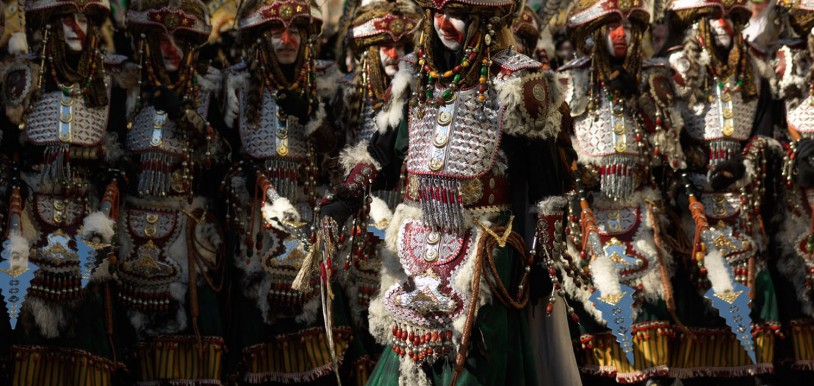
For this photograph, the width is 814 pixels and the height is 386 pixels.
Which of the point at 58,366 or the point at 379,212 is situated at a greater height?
the point at 379,212

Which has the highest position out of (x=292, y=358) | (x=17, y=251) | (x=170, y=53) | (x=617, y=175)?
(x=170, y=53)

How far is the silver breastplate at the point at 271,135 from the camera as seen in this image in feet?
27.9

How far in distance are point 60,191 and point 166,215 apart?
0.71 meters

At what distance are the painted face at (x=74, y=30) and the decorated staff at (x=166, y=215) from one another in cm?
43

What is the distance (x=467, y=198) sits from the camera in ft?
20.2

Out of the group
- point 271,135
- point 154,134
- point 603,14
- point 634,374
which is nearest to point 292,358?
point 271,135

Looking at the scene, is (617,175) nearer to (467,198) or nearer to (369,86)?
(369,86)

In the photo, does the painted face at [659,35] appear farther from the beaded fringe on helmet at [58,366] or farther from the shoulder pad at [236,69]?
the beaded fringe on helmet at [58,366]

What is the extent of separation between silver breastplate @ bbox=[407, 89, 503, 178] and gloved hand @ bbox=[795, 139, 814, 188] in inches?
120

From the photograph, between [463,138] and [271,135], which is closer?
[463,138]

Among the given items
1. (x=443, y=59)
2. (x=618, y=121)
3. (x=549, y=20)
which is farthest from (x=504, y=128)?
(x=549, y=20)

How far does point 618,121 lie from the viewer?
852 centimetres

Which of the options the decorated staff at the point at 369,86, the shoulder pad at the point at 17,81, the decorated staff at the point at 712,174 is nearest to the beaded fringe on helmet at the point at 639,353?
the decorated staff at the point at 712,174

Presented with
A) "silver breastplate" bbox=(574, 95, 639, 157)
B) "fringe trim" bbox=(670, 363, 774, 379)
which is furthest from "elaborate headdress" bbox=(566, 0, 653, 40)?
"fringe trim" bbox=(670, 363, 774, 379)
